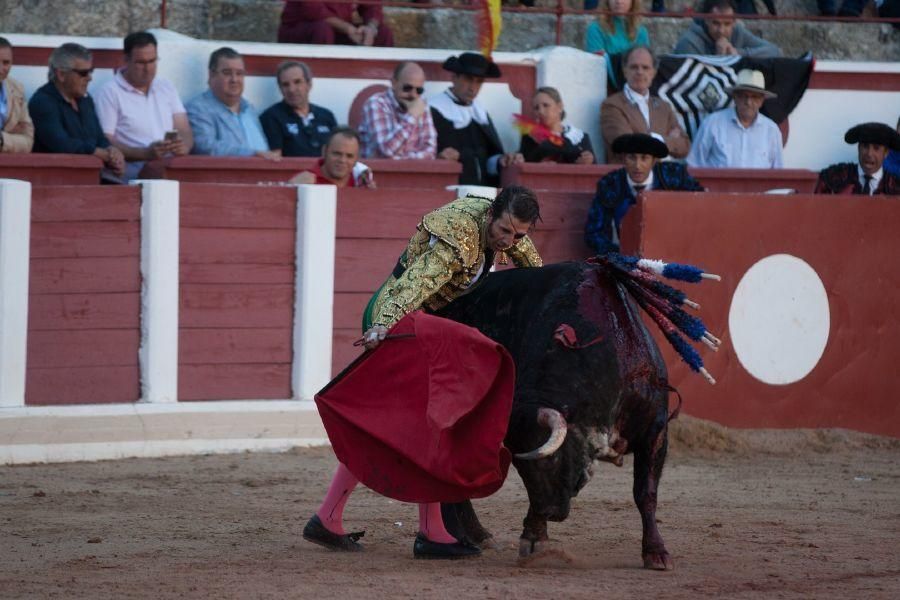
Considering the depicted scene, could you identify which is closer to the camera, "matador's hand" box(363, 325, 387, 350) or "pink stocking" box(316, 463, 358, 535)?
"matador's hand" box(363, 325, 387, 350)

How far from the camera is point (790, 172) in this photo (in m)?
8.53

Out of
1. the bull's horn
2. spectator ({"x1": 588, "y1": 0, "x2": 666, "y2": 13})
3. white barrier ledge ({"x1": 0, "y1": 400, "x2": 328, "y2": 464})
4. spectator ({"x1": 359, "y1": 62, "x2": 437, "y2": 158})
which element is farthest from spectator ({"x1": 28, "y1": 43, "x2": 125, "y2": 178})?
spectator ({"x1": 588, "y1": 0, "x2": 666, "y2": 13})

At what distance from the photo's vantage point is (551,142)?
26.4 feet

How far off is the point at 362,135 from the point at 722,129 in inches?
88.0

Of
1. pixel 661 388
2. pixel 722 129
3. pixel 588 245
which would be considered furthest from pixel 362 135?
pixel 661 388

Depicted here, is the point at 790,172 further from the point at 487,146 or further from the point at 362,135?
the point at 362,135

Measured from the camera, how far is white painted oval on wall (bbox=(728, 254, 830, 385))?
7.58 metres

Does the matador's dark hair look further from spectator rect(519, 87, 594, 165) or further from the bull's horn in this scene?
spectator rect(519, 87, 594, 165)

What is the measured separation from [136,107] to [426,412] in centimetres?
345

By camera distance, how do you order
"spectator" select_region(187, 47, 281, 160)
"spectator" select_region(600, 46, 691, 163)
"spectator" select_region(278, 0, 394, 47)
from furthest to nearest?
1. "spectator" select_region(278, 0, 394, 47)
2. "spectator" select_region(600, 46, 691, 163)
3. "spectator" select_region(187, 47, 281, 160)

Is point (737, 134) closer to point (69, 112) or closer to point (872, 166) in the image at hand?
point (872, 166)

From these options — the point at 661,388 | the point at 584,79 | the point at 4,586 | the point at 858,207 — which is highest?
the point at 584,79

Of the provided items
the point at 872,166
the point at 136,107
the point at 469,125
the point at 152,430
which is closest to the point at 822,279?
the point at 872,166

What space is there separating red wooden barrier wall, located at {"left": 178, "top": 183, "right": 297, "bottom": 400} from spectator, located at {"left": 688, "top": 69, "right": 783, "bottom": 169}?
2.79 m
